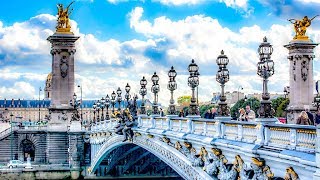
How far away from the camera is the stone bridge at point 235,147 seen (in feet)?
59.2

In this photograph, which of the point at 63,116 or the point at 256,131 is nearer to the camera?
the point at 256,131

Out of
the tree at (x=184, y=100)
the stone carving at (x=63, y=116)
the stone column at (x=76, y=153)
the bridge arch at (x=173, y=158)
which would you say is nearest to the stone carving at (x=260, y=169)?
the bridge arch at (x=173, y=158)

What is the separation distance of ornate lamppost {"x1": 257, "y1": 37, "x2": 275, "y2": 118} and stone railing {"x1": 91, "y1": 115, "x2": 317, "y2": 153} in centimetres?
30

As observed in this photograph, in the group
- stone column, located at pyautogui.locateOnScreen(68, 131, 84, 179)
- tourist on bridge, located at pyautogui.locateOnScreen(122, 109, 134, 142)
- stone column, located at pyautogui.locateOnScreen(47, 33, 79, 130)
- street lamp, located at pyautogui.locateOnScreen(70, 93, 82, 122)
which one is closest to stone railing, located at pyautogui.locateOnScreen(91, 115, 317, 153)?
tourist on bridge, located at pyautogui.locateOnScreen(122, 109, 134, 142)

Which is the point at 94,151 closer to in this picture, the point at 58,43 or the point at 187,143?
the point at 58,43

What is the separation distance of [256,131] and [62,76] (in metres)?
77.2

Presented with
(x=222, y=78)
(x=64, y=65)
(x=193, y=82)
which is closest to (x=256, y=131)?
(x=222, y=78)

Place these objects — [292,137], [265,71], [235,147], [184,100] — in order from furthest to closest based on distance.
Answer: [184,100] < [235,147] < [265,71] < [292,137]

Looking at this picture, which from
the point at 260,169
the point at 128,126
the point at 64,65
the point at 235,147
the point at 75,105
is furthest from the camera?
the point at 64,65

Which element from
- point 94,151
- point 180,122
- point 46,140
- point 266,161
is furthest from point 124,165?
point 266,161

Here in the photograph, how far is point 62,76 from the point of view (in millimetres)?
97312

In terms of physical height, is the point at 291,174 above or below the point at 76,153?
above

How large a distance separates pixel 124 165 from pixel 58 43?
1210 inches

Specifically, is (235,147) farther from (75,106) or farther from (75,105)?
(75,105)
